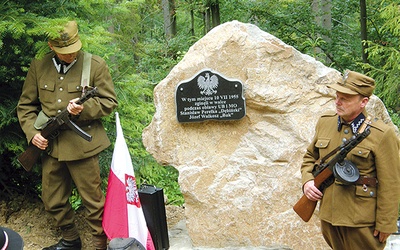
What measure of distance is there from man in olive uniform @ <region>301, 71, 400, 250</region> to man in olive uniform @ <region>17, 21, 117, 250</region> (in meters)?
1.94

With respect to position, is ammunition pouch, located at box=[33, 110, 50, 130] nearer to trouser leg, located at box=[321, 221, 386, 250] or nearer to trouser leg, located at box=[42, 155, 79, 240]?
trouser leg, located at box=[42, 155, 79, 240]

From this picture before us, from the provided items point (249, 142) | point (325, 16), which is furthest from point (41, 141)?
point (325, 16)

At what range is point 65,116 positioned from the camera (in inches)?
169

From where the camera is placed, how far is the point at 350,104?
3.39 metres

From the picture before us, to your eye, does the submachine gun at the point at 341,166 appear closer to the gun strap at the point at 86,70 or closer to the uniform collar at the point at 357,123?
the uniform collar at the point at 357,123

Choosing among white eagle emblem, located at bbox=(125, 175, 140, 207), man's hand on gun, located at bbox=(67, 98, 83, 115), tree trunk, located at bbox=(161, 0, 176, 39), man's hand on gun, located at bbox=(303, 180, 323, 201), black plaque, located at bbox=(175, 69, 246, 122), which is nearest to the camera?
man's hand on gun, located at bbox=(303, 180, 323, 201)

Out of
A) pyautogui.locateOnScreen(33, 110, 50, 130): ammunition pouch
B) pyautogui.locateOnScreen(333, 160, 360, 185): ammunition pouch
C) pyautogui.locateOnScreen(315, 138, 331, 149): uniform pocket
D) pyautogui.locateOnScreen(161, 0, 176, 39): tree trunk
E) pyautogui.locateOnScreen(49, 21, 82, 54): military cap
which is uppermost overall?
pyautogui.locateOnScreen(161, 0, 176, 39): tree trunk

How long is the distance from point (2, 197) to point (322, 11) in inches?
350

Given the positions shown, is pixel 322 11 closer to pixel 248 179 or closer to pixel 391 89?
pixel 391 89

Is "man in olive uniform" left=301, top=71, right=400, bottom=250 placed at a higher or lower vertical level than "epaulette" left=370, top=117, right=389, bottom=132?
lower

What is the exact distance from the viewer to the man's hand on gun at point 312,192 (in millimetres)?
3529

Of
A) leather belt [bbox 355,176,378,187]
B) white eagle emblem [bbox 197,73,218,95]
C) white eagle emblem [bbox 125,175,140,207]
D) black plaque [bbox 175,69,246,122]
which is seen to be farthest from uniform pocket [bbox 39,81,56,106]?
leather belt [bbox 355,176,378,187]

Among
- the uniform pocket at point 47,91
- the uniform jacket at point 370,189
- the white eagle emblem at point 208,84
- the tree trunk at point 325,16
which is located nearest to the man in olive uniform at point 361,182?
the uniform jacket at point 370,189

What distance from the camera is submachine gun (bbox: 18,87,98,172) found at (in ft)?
14.0
